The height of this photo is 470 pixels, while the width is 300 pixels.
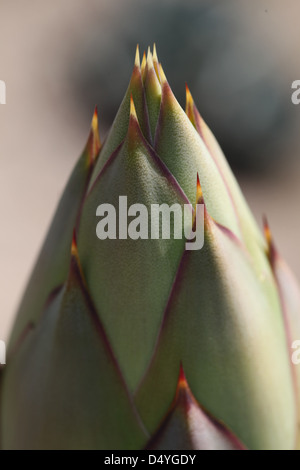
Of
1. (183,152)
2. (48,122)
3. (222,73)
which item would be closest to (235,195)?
(183,152)

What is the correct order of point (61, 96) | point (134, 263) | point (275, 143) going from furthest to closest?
point (61, 96)
point (275, 143)
point (134, 263)

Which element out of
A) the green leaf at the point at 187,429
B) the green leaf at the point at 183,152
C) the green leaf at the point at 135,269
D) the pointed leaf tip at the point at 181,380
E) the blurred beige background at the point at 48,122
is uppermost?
the blurred beige background at the point at 48,122

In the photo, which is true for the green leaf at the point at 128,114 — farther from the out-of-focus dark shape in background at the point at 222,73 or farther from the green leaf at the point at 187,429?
the out-of-focus dark shape in background at the point at 222,73

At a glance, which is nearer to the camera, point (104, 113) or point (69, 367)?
point (69, 367)

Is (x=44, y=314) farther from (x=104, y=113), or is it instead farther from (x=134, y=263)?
(x=104, y=113)

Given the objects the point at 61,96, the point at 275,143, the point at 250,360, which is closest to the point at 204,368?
the point at 250,360

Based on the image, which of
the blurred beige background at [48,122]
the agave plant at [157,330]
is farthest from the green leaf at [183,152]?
the blurred beige background at [48,122]

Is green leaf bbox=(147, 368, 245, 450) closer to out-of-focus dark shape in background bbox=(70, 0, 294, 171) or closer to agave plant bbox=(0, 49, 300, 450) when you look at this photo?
agave plant bbox=(0, 49, 300, 450)
